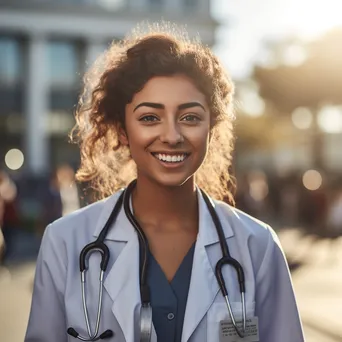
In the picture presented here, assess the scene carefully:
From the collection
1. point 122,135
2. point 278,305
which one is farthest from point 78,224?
point 278,305

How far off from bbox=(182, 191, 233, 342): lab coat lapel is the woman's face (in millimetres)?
207

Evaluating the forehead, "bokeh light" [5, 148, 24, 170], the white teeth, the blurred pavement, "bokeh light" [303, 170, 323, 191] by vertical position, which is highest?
"bokeh light" [5, 148, 24, 170]

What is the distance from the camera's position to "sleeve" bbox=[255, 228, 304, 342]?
2.90 meters

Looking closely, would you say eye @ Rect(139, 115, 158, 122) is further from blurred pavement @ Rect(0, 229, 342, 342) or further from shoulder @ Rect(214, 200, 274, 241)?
blurred pavement @ Rect(0, 229, 342, 342)

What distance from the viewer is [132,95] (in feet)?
9.62

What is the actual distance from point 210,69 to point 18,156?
4839 cm

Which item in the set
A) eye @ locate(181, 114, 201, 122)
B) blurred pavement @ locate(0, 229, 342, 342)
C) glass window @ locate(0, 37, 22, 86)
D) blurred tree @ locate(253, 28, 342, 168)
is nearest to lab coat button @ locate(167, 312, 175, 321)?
eye @ locate(181, 114, 201, 122)

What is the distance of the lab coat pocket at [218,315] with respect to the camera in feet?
9.01

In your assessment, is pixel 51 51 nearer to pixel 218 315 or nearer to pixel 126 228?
pixel 126 228

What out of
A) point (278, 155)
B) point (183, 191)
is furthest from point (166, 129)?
point (278, 155)

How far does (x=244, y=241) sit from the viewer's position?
288 cm

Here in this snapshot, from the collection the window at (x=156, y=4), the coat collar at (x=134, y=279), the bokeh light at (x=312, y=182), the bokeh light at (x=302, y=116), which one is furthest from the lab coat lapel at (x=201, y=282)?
the window at (x=156, y=4)

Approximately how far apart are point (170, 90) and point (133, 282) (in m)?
0.67

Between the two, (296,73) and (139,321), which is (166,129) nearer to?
(139,321)
